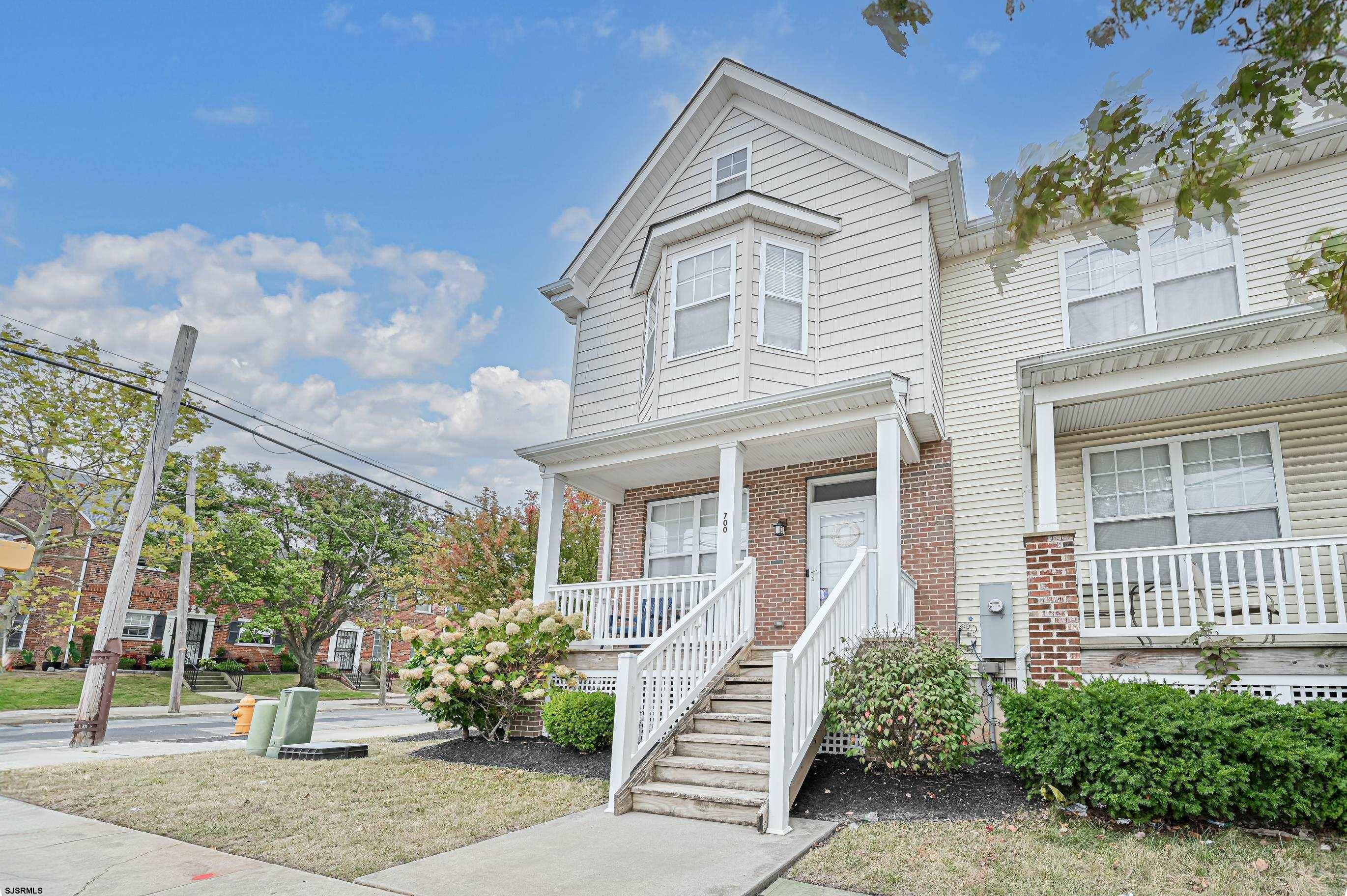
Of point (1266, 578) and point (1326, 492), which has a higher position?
point (1326, 492)

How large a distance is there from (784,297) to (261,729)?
8.81 metres

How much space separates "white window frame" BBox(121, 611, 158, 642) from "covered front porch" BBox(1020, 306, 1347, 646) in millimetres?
33701

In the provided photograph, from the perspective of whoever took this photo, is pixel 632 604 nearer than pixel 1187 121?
No

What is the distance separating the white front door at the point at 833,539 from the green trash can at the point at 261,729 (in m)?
6.93

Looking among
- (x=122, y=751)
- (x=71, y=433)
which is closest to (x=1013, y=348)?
(x=122, y=751)

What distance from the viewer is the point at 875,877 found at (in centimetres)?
452

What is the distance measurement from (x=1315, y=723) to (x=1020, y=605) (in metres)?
4.15

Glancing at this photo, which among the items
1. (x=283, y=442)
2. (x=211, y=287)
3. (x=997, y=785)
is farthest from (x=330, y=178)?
(x=997, y=785)

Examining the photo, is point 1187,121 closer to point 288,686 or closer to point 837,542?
point 837,542

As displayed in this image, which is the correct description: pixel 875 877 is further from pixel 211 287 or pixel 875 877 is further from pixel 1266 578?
pixel 211 287

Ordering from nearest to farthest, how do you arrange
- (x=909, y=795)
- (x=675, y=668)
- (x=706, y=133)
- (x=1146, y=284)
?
1. (x=909, y=795)
2. (x=675, y=668)
3. (x=1146, y=284)
4. (x=706, y=133)

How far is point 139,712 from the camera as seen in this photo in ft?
68.0

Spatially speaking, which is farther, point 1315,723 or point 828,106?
point 828,106

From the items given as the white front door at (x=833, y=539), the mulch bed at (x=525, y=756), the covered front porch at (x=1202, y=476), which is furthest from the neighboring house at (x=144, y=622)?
the covered front porch at (x=1202, y=476)
